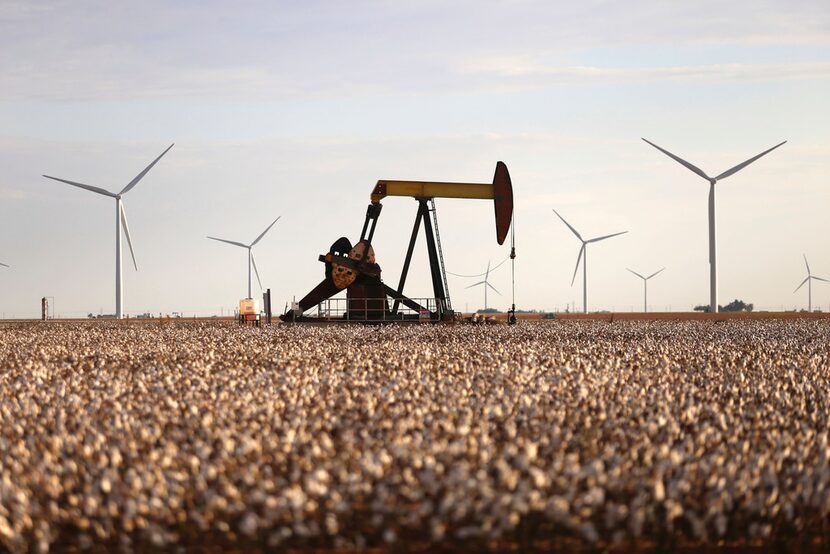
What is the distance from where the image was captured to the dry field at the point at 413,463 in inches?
260

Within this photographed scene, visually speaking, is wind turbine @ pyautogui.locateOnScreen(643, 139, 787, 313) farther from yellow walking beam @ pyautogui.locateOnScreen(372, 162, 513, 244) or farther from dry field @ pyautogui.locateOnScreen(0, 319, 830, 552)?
dry field @ pyautogui.locateOnScreen(0, 319, 830, 552)

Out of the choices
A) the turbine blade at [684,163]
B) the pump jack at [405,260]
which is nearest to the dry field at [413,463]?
the pump jack at [405,260]

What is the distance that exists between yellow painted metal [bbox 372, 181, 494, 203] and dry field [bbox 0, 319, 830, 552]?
27515 mm

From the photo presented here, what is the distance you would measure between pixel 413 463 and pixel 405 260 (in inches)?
1348

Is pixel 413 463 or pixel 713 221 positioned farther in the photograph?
pixel 713 221

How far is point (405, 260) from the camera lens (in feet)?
136

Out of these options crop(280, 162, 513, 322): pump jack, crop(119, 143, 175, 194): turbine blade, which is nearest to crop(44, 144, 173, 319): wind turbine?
crop(119, 143, 175, 194): turbine blade

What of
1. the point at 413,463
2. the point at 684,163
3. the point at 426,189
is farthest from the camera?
the point at 684,163

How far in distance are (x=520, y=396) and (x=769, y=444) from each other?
3474mm

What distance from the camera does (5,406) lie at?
38.5 feet

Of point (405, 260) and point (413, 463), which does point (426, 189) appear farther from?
point (413, 463)

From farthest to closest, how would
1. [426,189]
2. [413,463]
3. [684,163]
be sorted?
[684,163], [426,189], [413,463]

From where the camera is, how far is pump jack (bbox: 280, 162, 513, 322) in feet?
136

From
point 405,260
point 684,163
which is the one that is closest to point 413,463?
point 405,260
